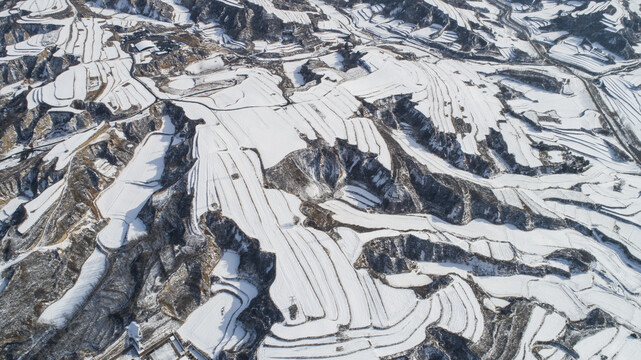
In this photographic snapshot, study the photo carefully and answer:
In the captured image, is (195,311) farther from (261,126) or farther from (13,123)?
(13,123)

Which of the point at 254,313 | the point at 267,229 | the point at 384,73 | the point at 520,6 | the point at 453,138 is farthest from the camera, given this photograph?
the point at 520,6

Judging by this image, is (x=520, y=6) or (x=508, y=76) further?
(x=520, y=6)

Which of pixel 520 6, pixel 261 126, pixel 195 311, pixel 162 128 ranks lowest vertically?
pixel 195 311

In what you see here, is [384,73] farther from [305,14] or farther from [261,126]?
[305,14]

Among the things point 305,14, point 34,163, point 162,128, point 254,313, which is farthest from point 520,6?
point 34,163

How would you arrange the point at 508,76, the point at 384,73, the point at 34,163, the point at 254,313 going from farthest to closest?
the point at 508,76, the point at 384,73, the point at 34,163, the point at 254,313

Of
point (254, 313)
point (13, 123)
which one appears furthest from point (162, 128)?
point (254, 313)

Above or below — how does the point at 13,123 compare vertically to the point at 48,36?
below
